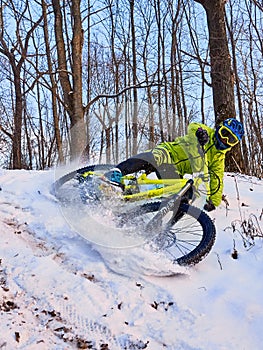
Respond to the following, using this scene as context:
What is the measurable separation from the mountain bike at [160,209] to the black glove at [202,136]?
48 centimetres

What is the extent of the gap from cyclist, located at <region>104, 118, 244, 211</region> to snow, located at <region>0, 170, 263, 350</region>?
69 cm

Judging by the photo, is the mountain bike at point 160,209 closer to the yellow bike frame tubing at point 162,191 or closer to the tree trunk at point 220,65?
the yellow bike frame tubing at point 162,191

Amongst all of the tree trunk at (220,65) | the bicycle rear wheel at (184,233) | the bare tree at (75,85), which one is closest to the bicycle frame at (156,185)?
the bicycle rear wheel at (184,233)

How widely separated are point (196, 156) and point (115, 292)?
6.45 feet

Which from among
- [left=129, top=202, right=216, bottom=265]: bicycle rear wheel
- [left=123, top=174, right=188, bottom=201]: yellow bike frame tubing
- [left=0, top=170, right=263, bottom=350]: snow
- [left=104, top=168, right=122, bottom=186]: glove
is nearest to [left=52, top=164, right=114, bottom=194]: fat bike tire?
[left=104, top=168, right=122, bottom=186]: glove

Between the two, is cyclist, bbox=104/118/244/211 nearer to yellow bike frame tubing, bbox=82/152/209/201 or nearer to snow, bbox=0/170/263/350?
yellow bike frame tubing, bbox=82/152/209/201

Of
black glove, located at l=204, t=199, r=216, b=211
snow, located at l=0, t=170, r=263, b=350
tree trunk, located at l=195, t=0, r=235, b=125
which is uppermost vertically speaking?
tree trunk, located at l=195, t=0, r=235, b=125

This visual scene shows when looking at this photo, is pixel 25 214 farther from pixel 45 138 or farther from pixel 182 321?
pixel 45 138

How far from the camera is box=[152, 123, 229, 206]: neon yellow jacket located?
367 cm

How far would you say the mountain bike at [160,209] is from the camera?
2.86 metres

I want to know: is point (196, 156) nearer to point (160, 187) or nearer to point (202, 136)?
point (202, 136)

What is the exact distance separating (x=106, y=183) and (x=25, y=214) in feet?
2.54

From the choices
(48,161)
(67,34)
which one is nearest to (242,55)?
(67,34)

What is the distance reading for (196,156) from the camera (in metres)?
3.75
